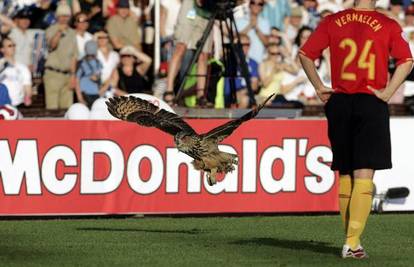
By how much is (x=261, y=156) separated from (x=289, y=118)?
0.72m

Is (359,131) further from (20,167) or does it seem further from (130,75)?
(130,75)

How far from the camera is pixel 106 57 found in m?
20.5

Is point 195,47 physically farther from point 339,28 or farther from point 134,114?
point 339,28

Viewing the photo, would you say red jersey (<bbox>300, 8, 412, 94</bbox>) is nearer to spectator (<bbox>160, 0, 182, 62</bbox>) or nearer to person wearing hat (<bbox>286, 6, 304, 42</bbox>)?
Result: spectator (<bbox>160, 0, 182, 62</bbox>)

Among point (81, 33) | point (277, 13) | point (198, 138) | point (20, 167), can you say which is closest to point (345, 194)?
point (198, 138)

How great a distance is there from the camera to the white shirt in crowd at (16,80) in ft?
63.9

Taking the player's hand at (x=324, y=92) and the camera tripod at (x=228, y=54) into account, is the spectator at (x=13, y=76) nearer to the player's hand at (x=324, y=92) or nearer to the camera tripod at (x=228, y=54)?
the camera tripod at (x=228, y=54)

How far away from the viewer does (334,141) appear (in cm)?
1073

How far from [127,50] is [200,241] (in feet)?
28.3

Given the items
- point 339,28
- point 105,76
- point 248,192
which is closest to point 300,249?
point 339,28

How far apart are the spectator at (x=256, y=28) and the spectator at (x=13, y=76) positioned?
11.5 feet

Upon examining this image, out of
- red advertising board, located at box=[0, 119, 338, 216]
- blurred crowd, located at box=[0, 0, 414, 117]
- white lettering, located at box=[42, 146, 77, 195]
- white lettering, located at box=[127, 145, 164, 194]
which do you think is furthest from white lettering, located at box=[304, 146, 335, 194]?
blurred crowd, located at box=[0, 0, 414, 117]

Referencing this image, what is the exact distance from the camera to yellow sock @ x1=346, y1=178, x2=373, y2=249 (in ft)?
34.6

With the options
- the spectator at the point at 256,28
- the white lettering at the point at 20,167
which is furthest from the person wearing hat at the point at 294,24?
the white lettering at the point at 20,167
